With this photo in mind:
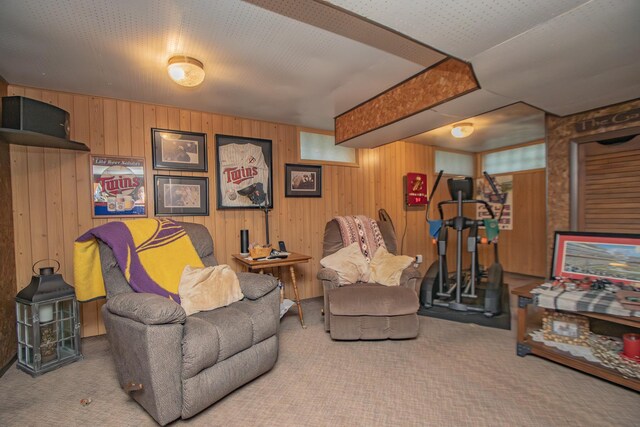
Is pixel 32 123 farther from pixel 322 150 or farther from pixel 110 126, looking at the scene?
pixel 322 150

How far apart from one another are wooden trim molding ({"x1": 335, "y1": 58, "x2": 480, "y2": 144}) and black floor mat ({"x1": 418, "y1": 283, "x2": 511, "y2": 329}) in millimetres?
2045

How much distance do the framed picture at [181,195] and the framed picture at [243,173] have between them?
17 centimetres

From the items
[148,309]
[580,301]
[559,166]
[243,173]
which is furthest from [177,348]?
[559,166]

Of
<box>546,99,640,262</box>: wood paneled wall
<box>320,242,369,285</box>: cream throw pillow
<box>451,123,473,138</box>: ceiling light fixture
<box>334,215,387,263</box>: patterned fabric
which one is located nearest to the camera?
<box>546,99,640,262</box>: wood paneled wall

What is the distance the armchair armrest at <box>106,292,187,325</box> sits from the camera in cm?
145

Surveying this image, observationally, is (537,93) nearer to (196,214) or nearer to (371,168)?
(371,168)

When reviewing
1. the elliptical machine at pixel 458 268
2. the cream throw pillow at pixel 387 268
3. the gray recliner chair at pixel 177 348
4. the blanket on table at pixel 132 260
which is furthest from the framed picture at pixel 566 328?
the blanket on table at pixel 132 260

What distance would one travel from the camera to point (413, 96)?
245 centimetres

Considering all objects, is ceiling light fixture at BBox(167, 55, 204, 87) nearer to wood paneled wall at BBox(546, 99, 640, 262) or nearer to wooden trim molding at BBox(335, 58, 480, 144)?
wooden trim molding at BBox(335, 58, 480, 144)

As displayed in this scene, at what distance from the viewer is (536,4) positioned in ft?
4.08

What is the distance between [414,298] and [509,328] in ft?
3.58

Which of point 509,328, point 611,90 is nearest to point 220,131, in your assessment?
point 611,90

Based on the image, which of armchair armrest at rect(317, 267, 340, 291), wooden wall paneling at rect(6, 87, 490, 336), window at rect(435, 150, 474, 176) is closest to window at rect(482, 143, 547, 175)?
window at rect(435, 150, 474, 176)

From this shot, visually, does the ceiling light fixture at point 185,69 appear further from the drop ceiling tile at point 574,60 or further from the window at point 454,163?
the window at point 454,163
